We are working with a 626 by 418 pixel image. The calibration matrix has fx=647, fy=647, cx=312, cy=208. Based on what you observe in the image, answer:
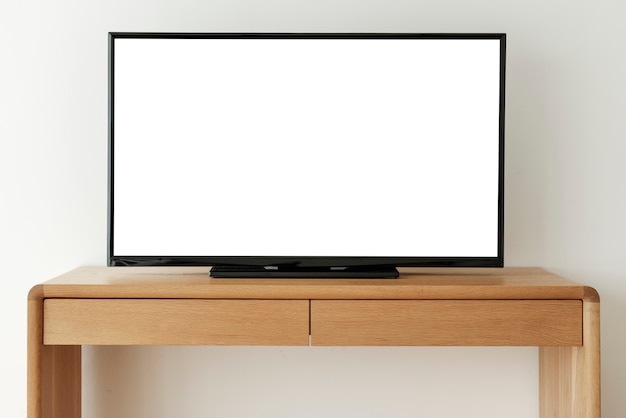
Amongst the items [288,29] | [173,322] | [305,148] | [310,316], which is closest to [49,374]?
[173,322]

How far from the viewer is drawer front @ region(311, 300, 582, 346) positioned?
1672 mm

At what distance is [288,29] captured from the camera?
207 cm

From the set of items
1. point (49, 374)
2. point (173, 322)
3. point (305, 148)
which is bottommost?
point (49, 374)

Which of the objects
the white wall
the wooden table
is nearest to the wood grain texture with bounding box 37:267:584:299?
the wooden table

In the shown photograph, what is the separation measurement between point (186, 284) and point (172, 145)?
0.42 metres

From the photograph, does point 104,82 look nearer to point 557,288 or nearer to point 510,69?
point 510,69

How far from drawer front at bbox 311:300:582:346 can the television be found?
20cm

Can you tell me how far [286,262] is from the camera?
6.07ft

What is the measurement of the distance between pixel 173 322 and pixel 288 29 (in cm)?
100

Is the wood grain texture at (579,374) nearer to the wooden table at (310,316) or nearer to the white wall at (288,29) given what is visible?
the wooden table at (310,316)

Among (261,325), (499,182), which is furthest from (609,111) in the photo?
(261,325)

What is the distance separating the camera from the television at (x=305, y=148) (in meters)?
1.86

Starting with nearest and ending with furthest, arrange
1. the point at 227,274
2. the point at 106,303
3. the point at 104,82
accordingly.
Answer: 1. the point at 106,303
2. the point at 227,274
3. the point at 104,82

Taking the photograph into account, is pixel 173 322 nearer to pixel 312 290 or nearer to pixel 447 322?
pixel 312 290
